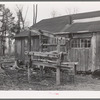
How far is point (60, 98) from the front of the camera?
24.9 feet

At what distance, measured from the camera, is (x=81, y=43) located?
16.0m

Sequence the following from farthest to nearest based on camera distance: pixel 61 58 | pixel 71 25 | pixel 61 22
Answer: pixel 61 22
pixel 71 25
pixel 61 58

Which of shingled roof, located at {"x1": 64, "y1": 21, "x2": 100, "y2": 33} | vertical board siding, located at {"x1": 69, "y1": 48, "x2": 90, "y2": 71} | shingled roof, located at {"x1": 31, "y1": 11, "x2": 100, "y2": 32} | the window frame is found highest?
shingled roof, located at {"x1": 31, "y1": 11, "x2": 100, "y2": 32}

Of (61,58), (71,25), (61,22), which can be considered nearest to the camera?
(61,58)

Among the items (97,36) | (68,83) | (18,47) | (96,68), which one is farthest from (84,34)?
(18,47)

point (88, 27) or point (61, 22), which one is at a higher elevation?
point (61, 22)

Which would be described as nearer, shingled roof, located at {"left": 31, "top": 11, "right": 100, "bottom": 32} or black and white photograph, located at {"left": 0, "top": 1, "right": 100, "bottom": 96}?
black and white photograph, located at {"left": 0, "top": 1, "right": 100, "bottom": 96}

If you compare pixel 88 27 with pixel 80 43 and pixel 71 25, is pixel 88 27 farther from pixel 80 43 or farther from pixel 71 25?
pixel 71 25

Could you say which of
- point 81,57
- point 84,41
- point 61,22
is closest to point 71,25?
point 61,22

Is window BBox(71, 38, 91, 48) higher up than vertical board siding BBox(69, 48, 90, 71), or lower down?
higher up

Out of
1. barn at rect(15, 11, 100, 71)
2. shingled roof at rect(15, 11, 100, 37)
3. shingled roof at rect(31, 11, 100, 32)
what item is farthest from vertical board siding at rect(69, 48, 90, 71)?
shingled roof at rect(31, 11, 100, 32)

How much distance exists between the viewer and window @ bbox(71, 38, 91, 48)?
15.5m

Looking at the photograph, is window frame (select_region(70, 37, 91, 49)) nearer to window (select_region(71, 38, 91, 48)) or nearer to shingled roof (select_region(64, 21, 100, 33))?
window (select_region(71, 38, 91, 48))

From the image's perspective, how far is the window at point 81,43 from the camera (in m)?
15.5
